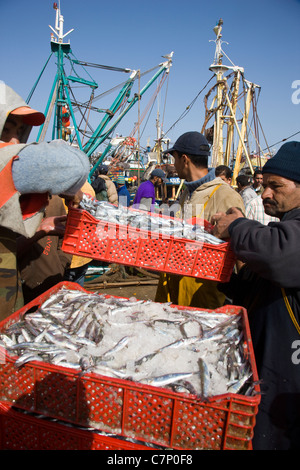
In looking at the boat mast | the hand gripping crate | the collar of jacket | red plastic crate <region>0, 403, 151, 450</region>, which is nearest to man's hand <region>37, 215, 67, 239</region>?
the hand gripping crate

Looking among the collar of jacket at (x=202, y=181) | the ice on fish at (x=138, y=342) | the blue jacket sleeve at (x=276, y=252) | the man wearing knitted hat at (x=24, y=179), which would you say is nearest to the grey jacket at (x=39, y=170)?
the man wearing knitted hat at (x=24, y=179)

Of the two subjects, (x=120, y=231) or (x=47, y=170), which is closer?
(x=47, y=170)

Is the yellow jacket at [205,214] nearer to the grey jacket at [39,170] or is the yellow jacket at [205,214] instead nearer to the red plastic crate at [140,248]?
the red plastic crate at [140,248]

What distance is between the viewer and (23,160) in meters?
1.75

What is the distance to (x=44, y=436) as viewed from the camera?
1610 millimetres

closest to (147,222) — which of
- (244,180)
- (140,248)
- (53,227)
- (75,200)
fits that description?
(140,248)

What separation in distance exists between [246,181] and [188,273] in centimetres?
755

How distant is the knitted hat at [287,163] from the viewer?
221 centimetres


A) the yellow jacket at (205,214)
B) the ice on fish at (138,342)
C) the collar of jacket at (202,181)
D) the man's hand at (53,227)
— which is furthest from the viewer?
the collar of jacket at (202,181)

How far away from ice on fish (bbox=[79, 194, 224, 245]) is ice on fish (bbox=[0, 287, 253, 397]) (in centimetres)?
69

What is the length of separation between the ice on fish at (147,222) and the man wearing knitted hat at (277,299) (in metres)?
0.35

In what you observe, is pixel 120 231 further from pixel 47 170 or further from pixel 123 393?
pixel 123 393

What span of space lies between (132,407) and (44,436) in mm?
577
